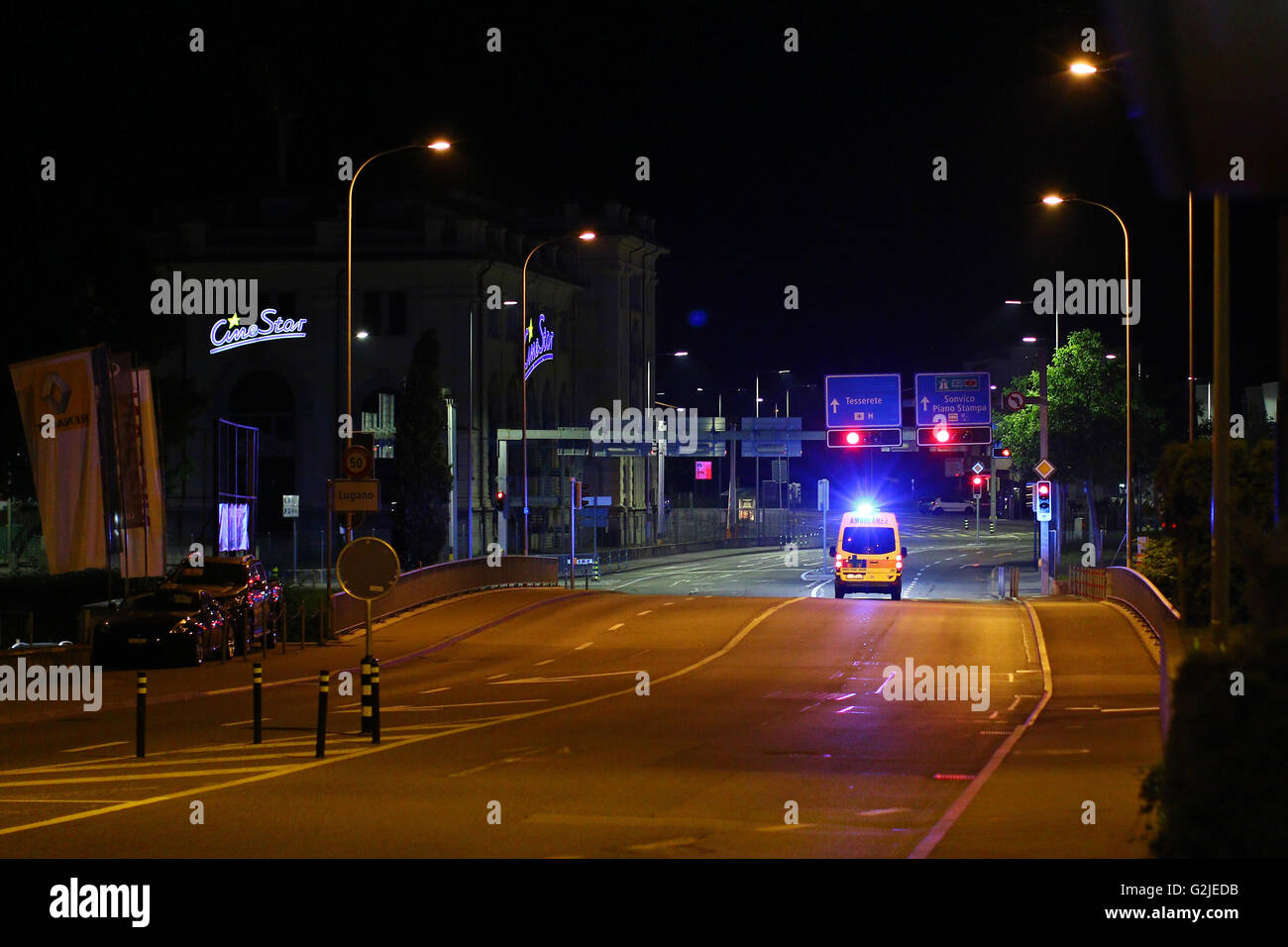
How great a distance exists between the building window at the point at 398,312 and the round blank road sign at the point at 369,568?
201 feet

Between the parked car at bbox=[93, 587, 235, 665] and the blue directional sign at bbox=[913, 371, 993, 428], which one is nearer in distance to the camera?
the parked car at bbox=[93, 587, 235, 665]

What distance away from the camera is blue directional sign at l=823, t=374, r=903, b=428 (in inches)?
2373

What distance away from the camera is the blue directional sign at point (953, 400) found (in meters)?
59.9

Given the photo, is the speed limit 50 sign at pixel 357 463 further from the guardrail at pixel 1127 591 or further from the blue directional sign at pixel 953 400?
the blue directional sign at pixel 953 400

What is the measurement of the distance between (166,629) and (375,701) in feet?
36.5

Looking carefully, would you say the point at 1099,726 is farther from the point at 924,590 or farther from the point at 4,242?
the point at 924,590

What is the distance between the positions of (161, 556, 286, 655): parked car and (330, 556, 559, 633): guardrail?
197 cm

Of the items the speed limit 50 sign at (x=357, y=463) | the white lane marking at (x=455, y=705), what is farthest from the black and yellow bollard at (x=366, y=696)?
the speed limit 50 sign at (x=357, y=463)

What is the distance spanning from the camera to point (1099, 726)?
744 inches

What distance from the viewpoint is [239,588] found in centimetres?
2912

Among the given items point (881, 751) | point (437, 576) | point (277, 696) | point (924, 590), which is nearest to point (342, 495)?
point (277, 696)

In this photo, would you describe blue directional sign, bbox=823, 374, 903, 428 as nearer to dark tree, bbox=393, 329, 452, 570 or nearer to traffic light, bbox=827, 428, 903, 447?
traffic light, bbox=827, 428, 903, 447

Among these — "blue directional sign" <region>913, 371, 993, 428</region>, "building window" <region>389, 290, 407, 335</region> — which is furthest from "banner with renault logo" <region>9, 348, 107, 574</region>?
"building window" <region>389, 290, 407, 335</region>
